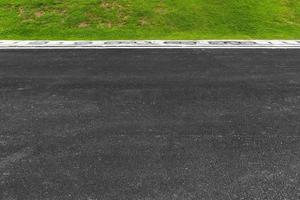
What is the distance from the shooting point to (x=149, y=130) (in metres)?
7.72

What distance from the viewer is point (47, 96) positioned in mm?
9977

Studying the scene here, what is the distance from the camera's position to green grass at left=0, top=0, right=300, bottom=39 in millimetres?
20719

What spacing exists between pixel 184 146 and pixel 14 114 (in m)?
4.31

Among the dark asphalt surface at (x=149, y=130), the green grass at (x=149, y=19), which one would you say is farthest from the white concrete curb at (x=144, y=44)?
the dark asphalt surface at (x=149, y=130)

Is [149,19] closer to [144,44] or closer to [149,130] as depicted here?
[144,44]

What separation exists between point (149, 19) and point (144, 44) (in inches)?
218

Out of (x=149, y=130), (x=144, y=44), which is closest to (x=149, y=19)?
(x=144, y=44)

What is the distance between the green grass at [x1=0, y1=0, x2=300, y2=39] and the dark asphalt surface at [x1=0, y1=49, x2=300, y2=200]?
7.31 m

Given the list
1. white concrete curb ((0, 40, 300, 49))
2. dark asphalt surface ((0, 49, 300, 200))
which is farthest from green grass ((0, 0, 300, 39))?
dark asphalt surface ((0, 49, 300, 200))

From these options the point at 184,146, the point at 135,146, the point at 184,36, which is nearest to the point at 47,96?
the point at 135,146

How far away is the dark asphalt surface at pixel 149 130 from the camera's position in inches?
220

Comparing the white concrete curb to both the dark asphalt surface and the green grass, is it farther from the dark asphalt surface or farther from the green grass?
the dark asphalt surface

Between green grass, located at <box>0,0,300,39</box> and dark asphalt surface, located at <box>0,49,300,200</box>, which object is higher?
dark asphalt surface, located at <box>0,49,300,200</box>

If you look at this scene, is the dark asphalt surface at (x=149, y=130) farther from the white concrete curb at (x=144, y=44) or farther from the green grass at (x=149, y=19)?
the green grass at (x=149, y=19)
